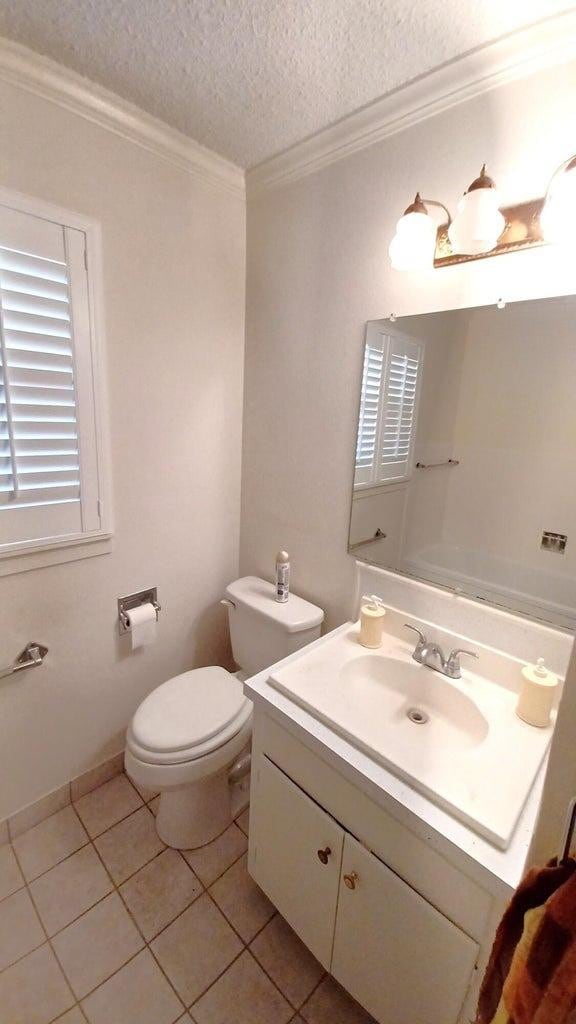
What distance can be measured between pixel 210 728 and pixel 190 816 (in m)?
0.38

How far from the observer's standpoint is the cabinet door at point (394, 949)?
762 mm

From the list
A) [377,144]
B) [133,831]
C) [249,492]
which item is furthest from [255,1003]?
[377,144]

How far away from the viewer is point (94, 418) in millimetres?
1289

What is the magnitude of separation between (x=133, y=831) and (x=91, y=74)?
2355mm

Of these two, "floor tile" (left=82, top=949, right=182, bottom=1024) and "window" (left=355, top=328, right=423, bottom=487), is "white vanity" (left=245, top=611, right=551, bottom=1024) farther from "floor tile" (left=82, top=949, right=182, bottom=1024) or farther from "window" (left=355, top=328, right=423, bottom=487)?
"window" (left=355, top=328, right=423, bottom=487)

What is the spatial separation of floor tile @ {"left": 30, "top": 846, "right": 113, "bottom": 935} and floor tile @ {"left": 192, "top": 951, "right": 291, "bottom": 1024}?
438 mm

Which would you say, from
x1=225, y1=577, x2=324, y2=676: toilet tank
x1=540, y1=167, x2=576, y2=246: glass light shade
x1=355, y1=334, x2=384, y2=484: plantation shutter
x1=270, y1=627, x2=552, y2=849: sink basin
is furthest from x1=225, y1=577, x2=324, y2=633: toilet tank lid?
x1=540, y1=167, x2=576, y2=246: glass light shade

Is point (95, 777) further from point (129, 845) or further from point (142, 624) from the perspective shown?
point (142, 624)

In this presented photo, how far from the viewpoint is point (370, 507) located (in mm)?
1354

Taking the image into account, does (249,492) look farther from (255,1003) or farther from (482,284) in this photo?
(255,1003)

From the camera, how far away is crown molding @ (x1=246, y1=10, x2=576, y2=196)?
86 cm

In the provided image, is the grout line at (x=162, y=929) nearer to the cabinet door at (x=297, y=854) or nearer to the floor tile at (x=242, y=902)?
the floor tile at (x=242, y=902)

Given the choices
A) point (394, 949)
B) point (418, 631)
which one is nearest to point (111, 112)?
point (418, 631)

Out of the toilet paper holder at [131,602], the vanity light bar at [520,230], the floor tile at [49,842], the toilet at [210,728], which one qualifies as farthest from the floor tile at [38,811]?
the vanity light bar at [520,230]
